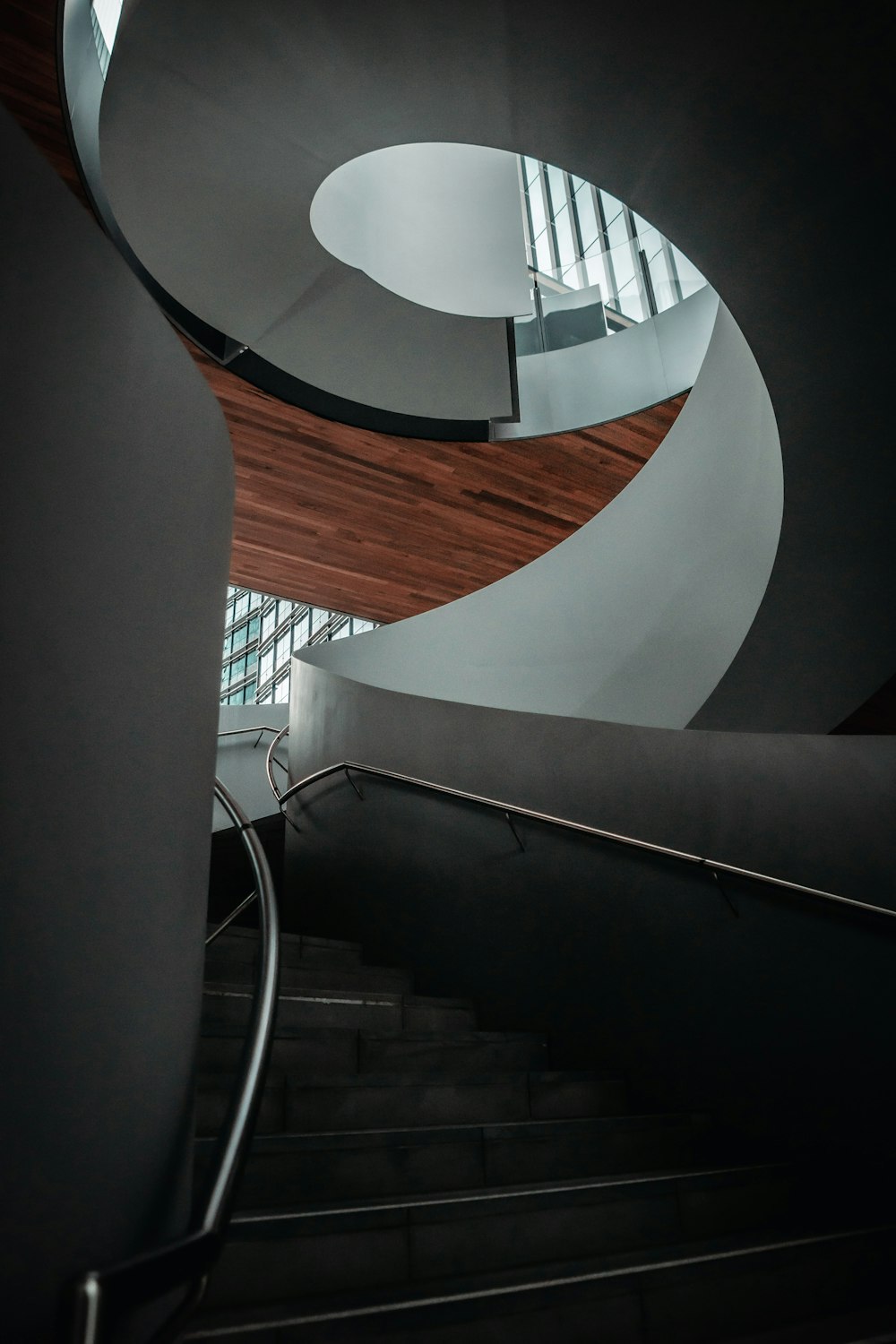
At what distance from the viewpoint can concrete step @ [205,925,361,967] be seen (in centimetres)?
431

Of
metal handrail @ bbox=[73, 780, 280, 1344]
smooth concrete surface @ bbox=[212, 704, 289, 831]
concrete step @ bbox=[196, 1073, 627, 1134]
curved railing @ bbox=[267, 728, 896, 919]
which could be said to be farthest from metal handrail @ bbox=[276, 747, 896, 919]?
smooth concrete surface @ bbox=[212, 704, 289, 831]

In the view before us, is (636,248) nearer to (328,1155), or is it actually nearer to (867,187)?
(867,187)

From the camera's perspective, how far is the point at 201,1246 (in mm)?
1269

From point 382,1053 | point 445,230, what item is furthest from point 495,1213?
point 445,230

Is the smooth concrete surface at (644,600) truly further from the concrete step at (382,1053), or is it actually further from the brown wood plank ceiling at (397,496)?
the concrete step at (382,1053)

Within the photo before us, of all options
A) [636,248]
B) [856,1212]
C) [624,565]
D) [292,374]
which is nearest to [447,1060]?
[856,1212]

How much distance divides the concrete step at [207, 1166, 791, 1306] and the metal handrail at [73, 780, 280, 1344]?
657mm

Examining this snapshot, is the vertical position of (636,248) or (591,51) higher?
(636,248)

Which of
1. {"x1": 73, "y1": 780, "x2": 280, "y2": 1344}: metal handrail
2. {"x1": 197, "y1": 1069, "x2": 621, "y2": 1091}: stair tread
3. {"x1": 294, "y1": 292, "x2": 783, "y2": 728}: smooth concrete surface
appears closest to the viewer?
{"x1": 73, "y1": 780, "x2": 280, "y2": 1344}: metal handrail

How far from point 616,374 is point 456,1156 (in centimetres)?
609

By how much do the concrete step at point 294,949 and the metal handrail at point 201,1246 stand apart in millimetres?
1945

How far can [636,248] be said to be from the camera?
7574 mm

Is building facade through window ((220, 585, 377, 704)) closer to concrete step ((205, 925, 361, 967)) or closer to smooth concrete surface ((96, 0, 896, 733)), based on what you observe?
smooth concrete surface ((96, 0, 896, 733))

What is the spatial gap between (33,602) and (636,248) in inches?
282
